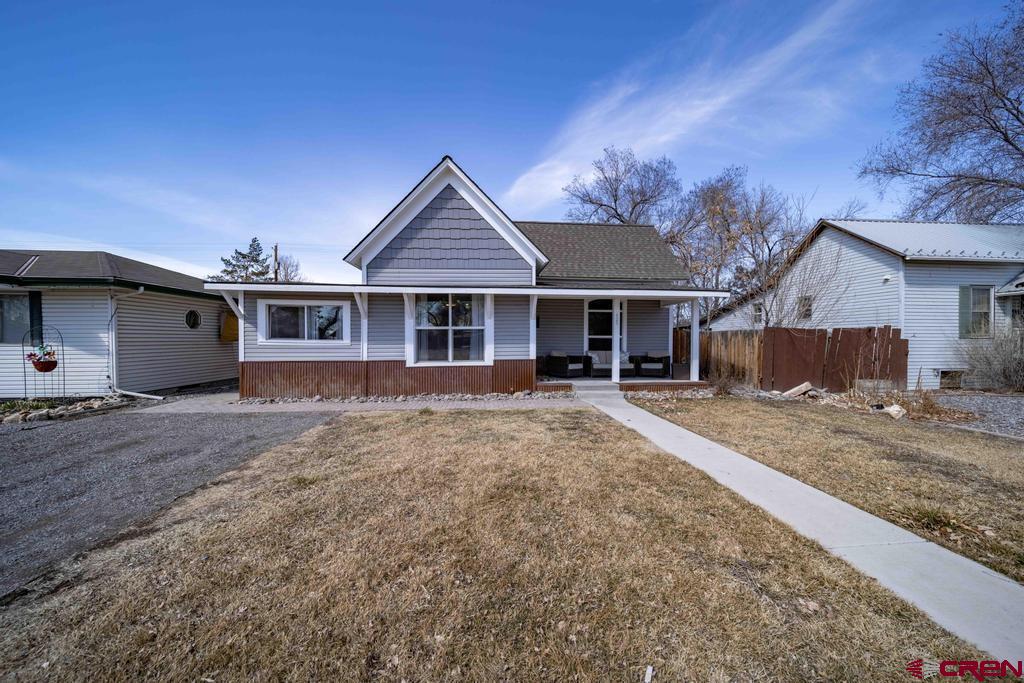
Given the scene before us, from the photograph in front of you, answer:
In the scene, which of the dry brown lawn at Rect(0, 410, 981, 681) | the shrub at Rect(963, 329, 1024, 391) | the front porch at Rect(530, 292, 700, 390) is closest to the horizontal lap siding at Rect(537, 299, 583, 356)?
the front porch at Rect(530, 292, 700, 390)

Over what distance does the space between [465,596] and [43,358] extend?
45.8 feet

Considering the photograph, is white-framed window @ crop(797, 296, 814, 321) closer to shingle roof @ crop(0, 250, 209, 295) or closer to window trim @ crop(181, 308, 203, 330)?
shingle roof @ crop(0, 250, 209, 295)

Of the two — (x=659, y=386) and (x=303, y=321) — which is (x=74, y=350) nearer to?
(x=303, y=321)

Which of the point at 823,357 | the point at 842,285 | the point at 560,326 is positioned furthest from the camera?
the point at 842,285

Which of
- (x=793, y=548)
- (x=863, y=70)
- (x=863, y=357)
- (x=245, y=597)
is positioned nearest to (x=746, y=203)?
(x=863, y=70)

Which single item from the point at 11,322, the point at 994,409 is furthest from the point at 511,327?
the point at 11,322

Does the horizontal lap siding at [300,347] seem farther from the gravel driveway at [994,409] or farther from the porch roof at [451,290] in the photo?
the gravel driveway at [994,409]

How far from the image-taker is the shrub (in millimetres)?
11555

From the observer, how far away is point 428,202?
10.9 meters

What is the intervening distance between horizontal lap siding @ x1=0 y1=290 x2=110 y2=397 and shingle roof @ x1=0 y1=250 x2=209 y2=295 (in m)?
0.49

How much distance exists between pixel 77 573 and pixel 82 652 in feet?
3.82

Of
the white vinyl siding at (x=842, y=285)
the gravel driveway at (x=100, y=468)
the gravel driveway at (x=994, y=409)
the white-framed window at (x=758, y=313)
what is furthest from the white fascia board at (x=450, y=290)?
the white-framed window at (x=758, y=313)

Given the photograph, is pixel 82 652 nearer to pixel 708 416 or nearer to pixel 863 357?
pixel 708 416

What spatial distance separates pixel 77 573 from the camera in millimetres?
3018
